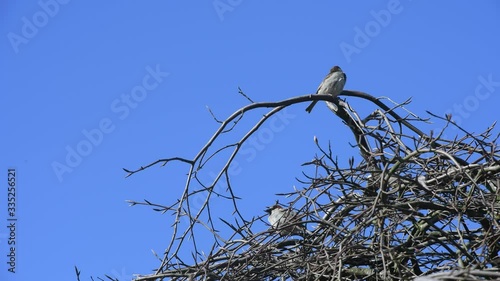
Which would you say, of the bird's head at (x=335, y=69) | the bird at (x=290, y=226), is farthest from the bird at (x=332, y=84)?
the bird at (x=290, y=226)

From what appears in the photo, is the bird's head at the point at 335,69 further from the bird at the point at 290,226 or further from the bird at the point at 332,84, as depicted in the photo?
the bird at the point at 290,226

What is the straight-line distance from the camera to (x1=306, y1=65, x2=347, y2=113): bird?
294 inches

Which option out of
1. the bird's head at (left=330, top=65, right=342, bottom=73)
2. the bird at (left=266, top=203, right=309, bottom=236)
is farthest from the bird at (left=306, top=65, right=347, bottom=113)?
the bird at (left=266, top=203, right=309, bottom=236)

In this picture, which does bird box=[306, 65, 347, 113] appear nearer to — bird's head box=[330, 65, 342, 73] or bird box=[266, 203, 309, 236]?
bird's head box=[330, 65, 342, 73]

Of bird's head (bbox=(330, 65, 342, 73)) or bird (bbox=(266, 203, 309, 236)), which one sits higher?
bird's head (bbox=(330, 65, 342, 73))

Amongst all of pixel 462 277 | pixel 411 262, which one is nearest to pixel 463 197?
pixel 411 262

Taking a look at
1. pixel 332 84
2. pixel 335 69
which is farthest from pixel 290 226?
pixel 335 69

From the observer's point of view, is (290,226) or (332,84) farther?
(332,84)

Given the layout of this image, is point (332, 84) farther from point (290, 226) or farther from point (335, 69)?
point (290, 226)

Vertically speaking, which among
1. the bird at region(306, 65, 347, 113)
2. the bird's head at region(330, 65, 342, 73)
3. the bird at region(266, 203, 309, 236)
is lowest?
the bird at region(266, 203, 309, 236)

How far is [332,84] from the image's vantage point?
7668 millimetres

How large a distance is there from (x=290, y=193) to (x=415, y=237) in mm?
709

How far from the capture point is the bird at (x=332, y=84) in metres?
7.46

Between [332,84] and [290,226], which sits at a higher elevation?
[332,84]
